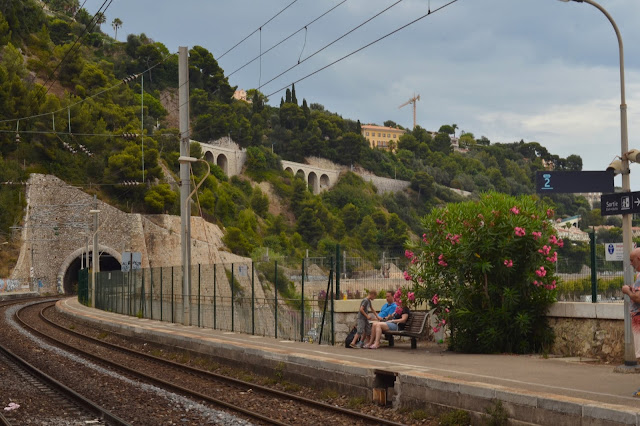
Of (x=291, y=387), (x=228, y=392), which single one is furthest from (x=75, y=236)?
(x=291, y=387)

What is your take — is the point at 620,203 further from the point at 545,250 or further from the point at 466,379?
the point at 466,379

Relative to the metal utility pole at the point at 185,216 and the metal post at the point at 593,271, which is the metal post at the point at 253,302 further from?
the metal post at the point at 593,271

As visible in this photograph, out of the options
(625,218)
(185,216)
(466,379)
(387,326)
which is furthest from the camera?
(185,216)

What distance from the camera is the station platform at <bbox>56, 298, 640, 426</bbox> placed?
296 inches

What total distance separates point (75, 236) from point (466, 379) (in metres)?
66.4

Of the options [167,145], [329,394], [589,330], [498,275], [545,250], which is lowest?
[329,394]

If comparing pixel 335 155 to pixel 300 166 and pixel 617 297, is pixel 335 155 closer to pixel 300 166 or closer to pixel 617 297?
pixel 300 166

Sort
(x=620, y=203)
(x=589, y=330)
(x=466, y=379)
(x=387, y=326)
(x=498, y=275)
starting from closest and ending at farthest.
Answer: (x=466, y=379), (x=620, y=203), (x=589, y=330), (x=498, y=275), (x=387, y=326)

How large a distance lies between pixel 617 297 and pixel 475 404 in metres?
5.18

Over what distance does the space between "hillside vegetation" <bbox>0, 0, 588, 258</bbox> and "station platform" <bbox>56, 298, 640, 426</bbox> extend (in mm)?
6283

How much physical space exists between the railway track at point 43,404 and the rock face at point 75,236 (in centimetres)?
5347

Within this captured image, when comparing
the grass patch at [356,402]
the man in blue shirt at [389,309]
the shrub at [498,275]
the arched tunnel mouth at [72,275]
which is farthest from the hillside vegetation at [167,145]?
the grass patch at [356,402]

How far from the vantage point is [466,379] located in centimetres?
946

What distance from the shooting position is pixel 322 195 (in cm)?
15112
